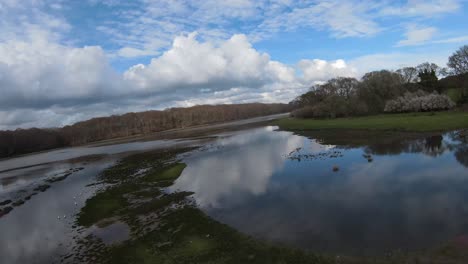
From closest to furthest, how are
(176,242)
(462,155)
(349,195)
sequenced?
(176,242)
(349,195)
(462,155)

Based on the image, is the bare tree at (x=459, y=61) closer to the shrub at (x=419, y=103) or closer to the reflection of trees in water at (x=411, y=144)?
the shrub at (x=419, y=103)

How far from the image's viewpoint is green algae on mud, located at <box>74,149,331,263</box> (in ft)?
41.9

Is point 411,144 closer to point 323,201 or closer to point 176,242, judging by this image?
point 323,201

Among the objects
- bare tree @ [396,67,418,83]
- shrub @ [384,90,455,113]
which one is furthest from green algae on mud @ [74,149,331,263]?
bare tree @ [396,67,418,83]

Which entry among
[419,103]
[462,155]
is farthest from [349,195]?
[419,103]

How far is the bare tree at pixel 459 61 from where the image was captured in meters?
68.3

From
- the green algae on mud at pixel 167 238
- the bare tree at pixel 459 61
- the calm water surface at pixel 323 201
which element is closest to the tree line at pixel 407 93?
the bare tree at pixel 459 61

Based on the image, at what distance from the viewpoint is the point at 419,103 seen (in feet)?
211

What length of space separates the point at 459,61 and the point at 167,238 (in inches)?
3242

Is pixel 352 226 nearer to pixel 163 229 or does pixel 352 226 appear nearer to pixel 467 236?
pixel 467 236

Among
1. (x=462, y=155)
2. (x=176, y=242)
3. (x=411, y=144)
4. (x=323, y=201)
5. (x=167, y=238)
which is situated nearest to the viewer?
(x=176, y=242)

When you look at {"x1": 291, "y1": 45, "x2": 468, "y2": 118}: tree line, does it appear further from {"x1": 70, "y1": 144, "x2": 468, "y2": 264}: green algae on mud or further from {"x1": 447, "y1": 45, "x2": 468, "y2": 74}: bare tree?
{"x1": 70, "y1": 144, "x2": 468, "y2": 264}: green algae on mud

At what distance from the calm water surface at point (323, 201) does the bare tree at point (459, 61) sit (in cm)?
4695

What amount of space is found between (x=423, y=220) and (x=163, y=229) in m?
13.5
